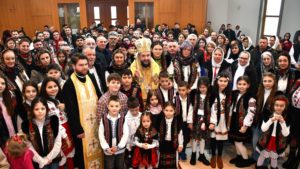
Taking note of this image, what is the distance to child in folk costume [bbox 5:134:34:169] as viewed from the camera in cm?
246

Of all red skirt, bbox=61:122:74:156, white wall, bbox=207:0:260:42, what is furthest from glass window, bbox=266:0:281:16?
red skirt, bbox=61:122:74:156

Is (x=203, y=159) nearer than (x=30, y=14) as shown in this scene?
Yes

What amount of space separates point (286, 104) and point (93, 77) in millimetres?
2620

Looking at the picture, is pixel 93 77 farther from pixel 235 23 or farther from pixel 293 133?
pixel 235 23

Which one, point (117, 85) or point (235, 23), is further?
point (235, 23)

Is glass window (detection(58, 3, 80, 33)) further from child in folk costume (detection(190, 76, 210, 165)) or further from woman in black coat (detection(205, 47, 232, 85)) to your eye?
child in folk costume (detection(190, 76, 210, 165))

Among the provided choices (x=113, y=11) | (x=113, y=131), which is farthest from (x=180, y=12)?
(x=113, y=131)

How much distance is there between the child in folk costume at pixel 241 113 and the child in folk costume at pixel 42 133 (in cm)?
250

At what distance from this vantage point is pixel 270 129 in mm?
3428

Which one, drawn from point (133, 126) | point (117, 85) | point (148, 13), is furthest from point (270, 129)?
point (148, 13)

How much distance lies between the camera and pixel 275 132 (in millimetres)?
3412

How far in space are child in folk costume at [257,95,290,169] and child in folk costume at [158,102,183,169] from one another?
1.18 metres

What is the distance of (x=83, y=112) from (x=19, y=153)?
93cm

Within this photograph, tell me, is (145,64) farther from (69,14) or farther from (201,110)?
(69,14)
